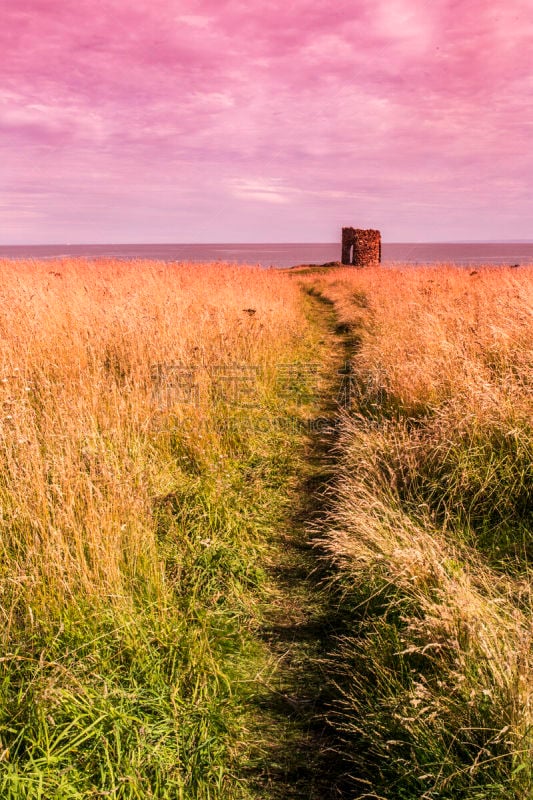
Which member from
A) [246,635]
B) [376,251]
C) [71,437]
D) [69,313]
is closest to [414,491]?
[246,635]

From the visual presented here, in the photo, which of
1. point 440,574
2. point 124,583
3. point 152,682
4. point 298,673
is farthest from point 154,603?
point 440,574

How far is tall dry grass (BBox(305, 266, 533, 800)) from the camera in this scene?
1745mm

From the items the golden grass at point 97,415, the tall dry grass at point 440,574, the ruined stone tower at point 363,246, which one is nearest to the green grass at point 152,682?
the golden grass at point 97,415

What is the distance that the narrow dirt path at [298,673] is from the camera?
1955 mm

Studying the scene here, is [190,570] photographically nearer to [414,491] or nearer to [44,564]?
[44,564]

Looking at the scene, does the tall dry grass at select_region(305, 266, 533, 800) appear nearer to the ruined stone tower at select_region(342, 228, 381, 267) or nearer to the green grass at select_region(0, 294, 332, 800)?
the green grass at select_region(0, 294, 332, 800)

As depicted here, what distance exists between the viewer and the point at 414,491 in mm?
3656

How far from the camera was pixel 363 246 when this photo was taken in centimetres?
3116

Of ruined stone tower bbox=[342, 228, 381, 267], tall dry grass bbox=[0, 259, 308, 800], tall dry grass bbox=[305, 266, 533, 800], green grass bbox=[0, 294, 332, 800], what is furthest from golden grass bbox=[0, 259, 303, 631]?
ruined stone tower bbox=[342, 228, 381, 267]

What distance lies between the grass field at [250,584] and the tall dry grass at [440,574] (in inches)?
0.6

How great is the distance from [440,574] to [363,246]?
31.1 m

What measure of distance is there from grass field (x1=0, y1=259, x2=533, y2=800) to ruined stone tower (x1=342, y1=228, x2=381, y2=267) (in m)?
27.0

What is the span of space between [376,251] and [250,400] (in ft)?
92.5

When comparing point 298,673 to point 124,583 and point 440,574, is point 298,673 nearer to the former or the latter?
point 440,574
